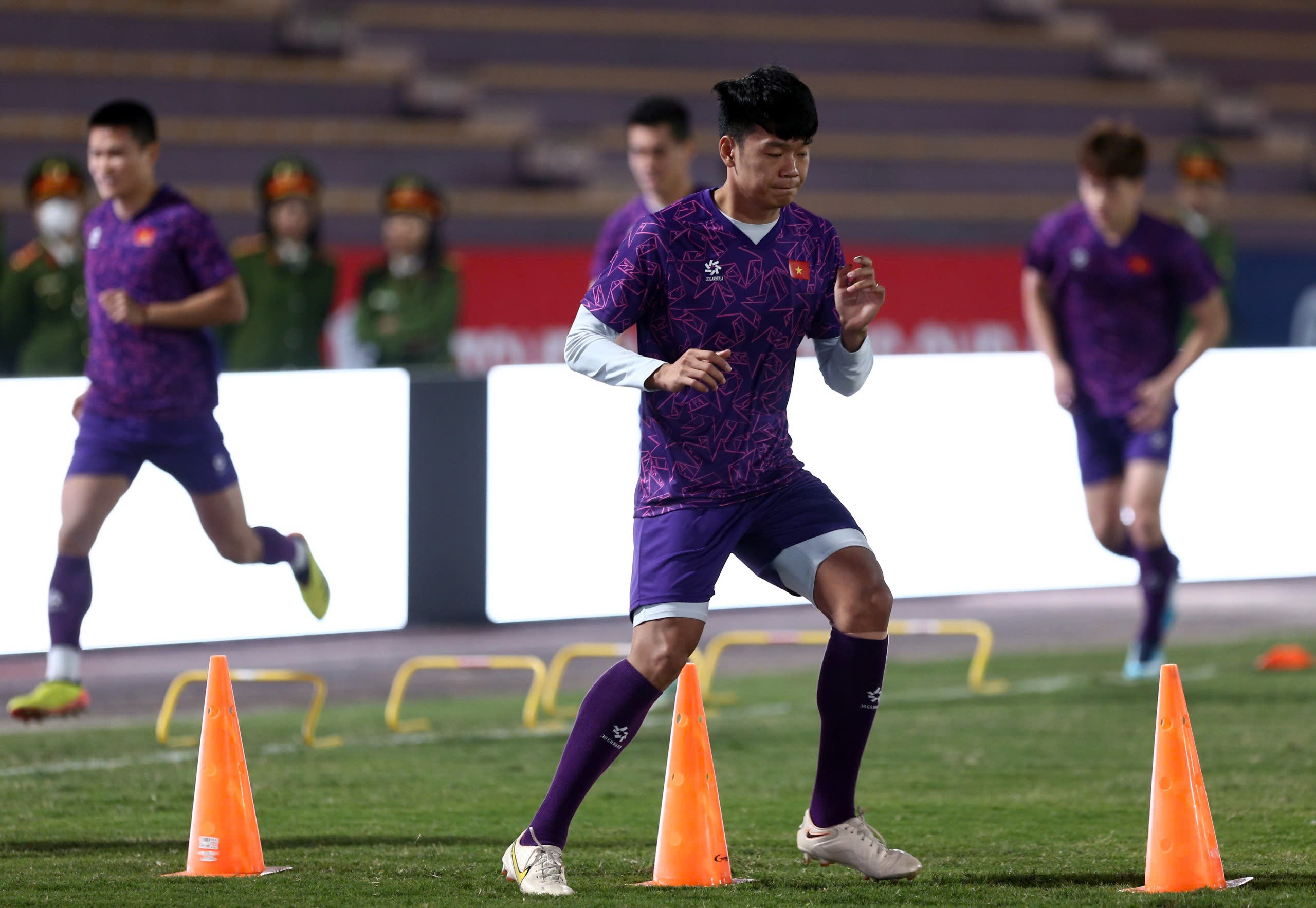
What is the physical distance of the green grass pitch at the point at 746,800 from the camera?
4820 mm

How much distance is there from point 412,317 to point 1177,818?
776 centimetres

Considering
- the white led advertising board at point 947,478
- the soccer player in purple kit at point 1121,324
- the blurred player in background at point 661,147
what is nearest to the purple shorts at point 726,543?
the blurred player in background at point 661,147

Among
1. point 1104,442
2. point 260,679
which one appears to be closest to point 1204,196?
point 1104,442

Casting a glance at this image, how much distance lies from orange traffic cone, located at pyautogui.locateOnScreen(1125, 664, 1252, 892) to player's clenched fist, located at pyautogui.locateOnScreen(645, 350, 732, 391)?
126cm

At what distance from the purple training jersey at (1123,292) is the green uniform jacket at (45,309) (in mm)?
5436

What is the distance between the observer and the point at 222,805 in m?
5.01

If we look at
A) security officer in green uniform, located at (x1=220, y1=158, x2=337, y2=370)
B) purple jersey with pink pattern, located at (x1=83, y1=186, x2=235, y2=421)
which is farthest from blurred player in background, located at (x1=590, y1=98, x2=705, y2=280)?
security officer in green uniform, located at (x1=220, y1=158, x2=337, y2=370)

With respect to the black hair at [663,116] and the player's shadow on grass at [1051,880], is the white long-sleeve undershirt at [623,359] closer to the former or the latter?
the player's shadow on grass at [1051,880]

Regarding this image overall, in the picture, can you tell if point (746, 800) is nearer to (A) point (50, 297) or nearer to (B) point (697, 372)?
(B) point (697, 372)

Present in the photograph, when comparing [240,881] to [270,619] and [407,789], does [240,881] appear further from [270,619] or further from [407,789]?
[270,619]

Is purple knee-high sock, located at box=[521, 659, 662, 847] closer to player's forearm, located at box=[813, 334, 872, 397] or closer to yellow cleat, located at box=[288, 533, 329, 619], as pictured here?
player's forearm, located at box=[813, 334, 872, 397]

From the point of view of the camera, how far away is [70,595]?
6.95m

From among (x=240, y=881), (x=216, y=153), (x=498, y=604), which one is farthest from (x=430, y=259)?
(x=240, y=881)

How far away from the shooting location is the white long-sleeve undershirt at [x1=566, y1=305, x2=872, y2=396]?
455cm
